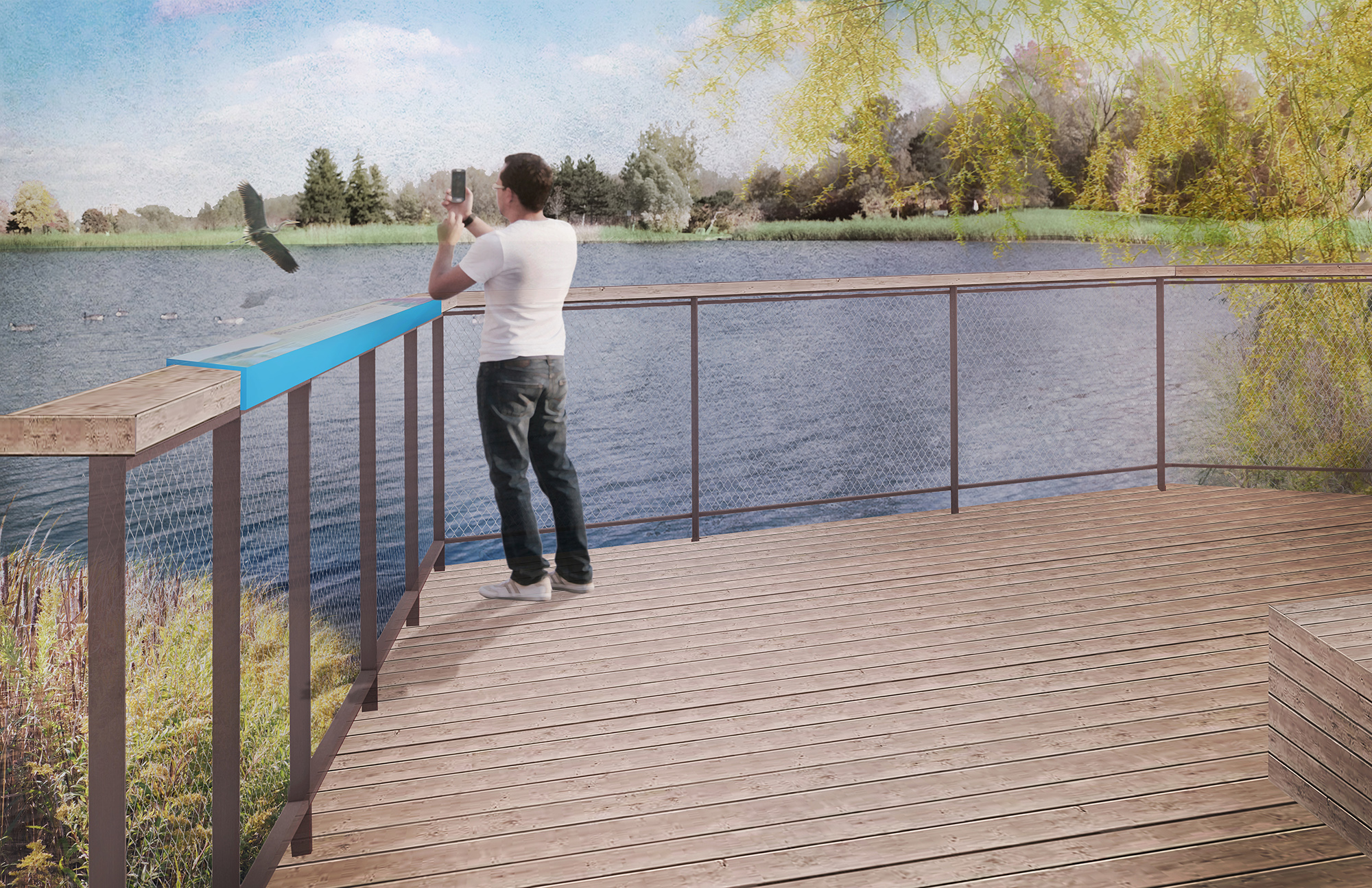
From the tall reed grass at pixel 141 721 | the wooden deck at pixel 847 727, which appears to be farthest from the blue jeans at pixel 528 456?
the tall reed grass at pixel 141 721

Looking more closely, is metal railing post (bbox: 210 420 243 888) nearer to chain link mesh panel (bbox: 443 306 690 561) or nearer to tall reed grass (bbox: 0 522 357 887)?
tall reed grass (bbox: 0 522 357 887)

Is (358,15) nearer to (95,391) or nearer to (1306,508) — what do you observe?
(1306,508)

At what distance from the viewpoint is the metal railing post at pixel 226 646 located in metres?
1.37

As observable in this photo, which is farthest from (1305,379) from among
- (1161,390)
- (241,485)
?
(241,485)

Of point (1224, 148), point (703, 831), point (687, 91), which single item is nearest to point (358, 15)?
point (687, 91)

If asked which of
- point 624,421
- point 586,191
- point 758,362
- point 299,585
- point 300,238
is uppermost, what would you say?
point 586,191

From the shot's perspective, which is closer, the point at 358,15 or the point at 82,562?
the point at 82,562

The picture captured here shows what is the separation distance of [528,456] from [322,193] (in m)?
18.4

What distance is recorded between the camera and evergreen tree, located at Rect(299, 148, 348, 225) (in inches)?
758

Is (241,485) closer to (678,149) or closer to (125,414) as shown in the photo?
(125,414)

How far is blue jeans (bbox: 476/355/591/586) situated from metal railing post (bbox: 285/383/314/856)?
122 cm

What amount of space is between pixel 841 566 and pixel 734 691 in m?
1.25

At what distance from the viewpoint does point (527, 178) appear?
316 centimetres

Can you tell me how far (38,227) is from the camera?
20438mm
